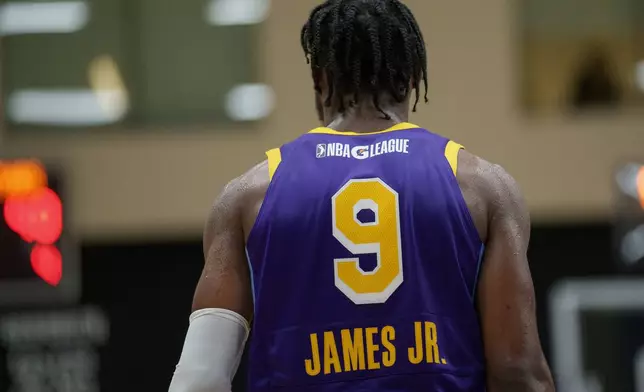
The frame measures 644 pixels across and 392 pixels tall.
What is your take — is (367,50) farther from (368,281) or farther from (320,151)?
(368,281)

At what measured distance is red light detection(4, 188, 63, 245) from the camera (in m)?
8.97

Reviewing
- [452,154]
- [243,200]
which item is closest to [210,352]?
[243,200]

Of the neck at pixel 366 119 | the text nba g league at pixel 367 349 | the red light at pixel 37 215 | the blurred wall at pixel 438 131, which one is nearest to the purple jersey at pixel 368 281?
the text nba g league at pixel 367 349

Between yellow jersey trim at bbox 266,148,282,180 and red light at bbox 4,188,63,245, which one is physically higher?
yellow jersey trim at bbox 266,148,282,180

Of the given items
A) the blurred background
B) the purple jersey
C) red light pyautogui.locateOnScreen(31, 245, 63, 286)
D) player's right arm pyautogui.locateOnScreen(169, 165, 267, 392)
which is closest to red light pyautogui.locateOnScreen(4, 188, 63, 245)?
red light pyautogui.locateOnScreen(31, 245, 63, 286)

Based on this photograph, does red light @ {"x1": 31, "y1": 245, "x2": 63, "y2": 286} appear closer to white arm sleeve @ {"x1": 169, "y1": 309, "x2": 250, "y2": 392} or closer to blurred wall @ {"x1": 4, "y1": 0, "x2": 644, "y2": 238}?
blurred wall @ {"x1": 4, "y1": 0, "x2": 644, "y2": 238}

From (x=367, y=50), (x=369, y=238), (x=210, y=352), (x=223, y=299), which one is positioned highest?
(x=367, y=50)

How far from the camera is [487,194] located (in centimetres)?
251

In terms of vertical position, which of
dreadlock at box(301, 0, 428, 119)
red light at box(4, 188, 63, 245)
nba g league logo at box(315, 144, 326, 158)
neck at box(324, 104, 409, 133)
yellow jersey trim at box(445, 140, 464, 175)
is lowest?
red light at box(4, 188, 63, 245)

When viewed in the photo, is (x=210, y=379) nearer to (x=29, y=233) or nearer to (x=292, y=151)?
(x=292, y=151)

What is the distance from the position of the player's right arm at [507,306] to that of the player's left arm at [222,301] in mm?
504

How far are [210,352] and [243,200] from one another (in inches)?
12.8

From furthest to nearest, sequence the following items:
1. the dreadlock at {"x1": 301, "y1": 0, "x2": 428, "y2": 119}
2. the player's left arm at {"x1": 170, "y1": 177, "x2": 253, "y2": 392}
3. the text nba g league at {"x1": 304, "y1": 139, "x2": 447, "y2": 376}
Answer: the dreadlock at {"x1": 301, "y1": 0, "x2": 428, "y2": 119}, the player's left arm at {"x1": 170, "y1": 177, "x2": 253, "y2": 392}, the text nba g league at {"x1": 304, "y1": 139, "x2": 447, "y2": 376}

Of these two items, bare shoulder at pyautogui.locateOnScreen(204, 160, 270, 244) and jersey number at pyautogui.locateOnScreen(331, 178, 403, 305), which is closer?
jersey number at pyautogui.locateOnScreen(331, 178, 403, 305)
